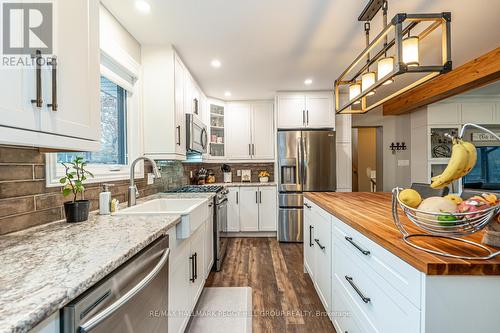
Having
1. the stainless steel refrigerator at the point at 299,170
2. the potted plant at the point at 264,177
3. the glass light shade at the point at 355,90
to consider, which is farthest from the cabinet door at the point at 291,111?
the glass light shade at the point at 355,90

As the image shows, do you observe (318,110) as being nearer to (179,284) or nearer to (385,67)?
(385,67)

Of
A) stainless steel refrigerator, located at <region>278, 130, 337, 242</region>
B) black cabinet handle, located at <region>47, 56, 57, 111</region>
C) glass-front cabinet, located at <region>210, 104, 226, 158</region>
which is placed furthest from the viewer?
glass-front cabinet, located at <region>210, 104, 226, 158</region>

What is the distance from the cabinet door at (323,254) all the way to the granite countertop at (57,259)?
3.62 ft

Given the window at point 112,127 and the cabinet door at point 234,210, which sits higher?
the window at point 112,127

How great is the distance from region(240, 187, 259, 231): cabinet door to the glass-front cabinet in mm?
836

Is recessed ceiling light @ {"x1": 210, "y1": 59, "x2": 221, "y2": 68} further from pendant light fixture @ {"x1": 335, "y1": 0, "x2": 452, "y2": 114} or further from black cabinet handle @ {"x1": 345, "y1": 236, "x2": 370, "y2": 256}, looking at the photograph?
black cabinet handle @ {"x1": 345, "y1": 236, "x2": 370, "y2": 256}

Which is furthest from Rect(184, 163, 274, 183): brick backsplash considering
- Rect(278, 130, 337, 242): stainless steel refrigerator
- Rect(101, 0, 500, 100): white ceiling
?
Rect(101, 0, 500, 100): white ceiling

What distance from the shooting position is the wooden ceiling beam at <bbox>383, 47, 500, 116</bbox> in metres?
2.61

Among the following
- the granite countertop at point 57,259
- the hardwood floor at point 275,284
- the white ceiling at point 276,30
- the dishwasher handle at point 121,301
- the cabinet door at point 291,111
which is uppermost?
the white ceiling at point 276,30

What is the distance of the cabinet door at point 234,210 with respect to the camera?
13.4 feet

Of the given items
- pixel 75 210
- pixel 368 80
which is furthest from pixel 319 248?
pixel 75 210

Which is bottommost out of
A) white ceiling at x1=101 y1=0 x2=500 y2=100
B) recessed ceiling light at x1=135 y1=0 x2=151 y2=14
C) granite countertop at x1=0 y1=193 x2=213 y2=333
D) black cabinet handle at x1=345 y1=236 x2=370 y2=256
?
black cabinet handle at x1=345 y1=236 x2=370 y2=256

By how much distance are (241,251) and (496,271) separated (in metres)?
3.02

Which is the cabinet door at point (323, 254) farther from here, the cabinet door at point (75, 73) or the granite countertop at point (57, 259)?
the cabinet door at point (75, 73)
